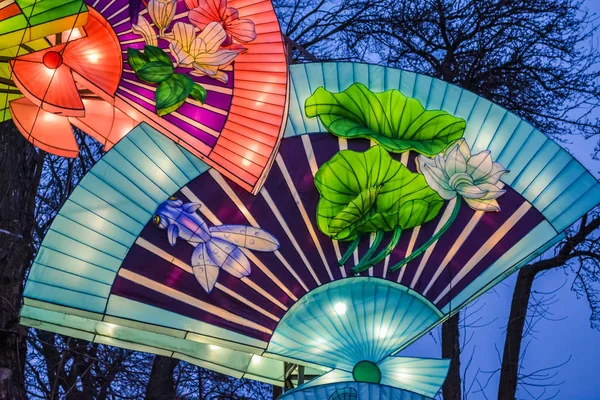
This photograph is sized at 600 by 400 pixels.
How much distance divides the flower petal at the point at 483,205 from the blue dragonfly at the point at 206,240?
1.39 metres

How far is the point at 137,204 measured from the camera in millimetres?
4879

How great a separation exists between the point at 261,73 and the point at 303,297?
146 centimetres

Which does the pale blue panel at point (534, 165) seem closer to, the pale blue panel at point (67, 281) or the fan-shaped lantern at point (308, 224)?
the fan-shaped lantern at point (308, 224)

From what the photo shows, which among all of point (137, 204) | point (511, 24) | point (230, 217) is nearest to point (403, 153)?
point (230, 217)

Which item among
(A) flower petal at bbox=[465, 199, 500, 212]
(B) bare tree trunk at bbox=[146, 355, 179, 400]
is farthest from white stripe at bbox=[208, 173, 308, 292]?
(B) bare tree trunk at bbox=[146, 355, 179, 400]

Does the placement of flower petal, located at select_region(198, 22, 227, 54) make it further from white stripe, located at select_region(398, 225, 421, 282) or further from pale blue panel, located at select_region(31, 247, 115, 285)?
white stripe, located at select_region(398, 225, 421, 282)

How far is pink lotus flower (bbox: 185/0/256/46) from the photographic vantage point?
5.30 metres

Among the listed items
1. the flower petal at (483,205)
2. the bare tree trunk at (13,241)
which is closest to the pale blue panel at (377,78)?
the flower petal at (483,205)

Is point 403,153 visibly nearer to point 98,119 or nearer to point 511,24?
point 98,119

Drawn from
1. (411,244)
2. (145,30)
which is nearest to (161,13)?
(145,30)

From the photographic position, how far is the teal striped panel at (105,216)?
4574mm

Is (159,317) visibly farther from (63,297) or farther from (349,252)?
(349,252)

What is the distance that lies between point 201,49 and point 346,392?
2.31 meters

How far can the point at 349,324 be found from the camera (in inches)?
197
